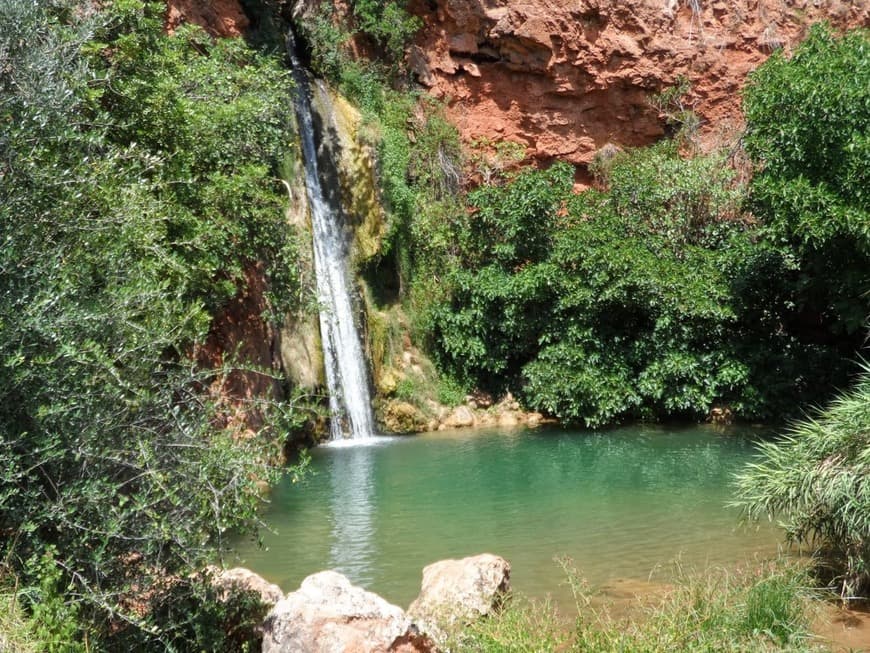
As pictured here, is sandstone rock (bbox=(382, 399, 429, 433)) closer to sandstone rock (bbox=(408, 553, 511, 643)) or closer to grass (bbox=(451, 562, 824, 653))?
sandstone rock (bbox=(408, 553, 511, 643))

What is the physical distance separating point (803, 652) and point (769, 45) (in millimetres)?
20917

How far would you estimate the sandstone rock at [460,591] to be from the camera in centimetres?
664

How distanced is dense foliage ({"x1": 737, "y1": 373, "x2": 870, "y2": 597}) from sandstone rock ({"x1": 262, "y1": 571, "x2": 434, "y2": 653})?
3863 millimetres

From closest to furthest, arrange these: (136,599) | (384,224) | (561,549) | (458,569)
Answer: (136,599) → (458,569) → (561,549) → (384,224)

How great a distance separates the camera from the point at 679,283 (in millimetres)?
17688

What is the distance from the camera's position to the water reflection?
981 centimetres

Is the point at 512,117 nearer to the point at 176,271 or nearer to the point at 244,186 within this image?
the point at 244,186

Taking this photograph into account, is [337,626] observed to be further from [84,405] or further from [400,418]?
[400,418]

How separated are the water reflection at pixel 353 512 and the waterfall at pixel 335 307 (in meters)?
1.36

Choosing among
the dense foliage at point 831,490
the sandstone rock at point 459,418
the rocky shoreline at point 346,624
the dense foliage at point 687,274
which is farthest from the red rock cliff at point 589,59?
the rocky shoreline at point 346,624

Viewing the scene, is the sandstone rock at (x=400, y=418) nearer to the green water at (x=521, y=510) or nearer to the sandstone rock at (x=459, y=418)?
the sandstone rock at (x=459, y=418)

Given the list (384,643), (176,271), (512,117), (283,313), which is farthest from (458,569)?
(512,117)

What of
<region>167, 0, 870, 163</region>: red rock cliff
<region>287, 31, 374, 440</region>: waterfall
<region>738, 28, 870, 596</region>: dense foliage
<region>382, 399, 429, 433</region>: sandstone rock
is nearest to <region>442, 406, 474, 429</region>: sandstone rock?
<region>382, 399, 429, 433</region>: sandstone rock

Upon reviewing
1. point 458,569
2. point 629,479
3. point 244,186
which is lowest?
point 629,479
